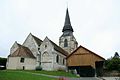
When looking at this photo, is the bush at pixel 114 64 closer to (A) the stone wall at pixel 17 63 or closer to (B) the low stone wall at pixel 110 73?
(B) the low stone wall at pixel 110 73

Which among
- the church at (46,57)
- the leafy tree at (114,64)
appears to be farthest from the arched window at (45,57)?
the leafy tree at (114,64)

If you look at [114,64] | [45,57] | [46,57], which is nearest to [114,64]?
[114,64]

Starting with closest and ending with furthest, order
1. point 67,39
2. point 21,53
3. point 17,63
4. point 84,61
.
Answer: point 84,61 → point 17,63 → point 21,53 → point 67,39

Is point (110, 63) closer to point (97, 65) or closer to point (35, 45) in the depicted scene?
point (97, 65)

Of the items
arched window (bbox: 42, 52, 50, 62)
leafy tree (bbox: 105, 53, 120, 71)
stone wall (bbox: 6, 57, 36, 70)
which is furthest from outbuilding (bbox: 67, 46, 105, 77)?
stone wall (bbox: 6, 57, 36, 70)

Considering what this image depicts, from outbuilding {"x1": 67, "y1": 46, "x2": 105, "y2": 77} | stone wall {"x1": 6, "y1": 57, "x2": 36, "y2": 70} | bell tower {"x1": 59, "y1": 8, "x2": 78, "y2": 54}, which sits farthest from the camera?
bell tower {"x1": 59, "y1": 8, "x2": 78, "y2": 54}

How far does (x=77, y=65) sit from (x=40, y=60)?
32.3ft

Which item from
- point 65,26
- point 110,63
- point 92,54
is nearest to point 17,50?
point 92,54

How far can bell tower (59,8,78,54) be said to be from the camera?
223 feet

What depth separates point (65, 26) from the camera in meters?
70.1

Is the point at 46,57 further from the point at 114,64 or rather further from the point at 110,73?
the point at 114,64

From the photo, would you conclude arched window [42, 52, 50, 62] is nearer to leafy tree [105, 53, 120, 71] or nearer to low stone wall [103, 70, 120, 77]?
low stone wall [103, 70, 120, 77]

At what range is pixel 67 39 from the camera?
68.6 meters

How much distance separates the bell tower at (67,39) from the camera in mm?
67875
